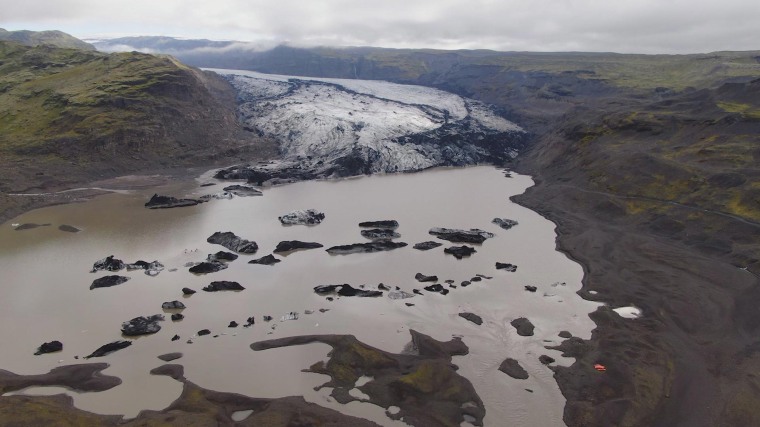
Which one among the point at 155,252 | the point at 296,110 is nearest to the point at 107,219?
the point at 155,252

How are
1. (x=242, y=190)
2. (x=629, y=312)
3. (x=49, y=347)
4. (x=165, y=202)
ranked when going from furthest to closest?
(x=242, y=190)
(x=165, y=202)
(x=629, y=312)
(x=49, y=347)

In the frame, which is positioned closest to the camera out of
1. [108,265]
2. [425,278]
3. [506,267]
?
[425,278]

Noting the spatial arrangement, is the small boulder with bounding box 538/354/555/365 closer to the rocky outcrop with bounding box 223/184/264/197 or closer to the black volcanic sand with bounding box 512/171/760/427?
the black volcanic sand with bounding box 512/171/760/427

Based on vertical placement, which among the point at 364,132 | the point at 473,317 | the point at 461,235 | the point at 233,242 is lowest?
the point at 473,317

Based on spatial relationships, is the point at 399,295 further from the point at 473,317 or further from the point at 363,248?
the point at 363,248

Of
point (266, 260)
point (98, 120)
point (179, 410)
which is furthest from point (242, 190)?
point (179, 410)

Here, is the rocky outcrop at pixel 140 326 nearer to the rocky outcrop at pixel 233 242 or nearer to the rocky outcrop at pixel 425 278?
the rocky outcrop at pixel 233 242

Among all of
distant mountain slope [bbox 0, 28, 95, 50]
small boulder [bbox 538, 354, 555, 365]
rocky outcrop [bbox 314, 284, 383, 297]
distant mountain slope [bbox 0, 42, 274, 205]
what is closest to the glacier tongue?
distant mountain slope [bbox 0, 42, 274, 205]

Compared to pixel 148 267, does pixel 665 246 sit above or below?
above

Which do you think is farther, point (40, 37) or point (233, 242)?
point (40, 37)
